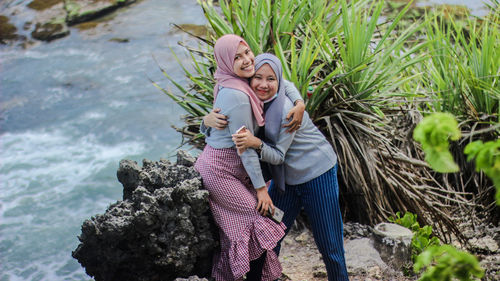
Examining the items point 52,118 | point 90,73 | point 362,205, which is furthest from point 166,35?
point 362,205

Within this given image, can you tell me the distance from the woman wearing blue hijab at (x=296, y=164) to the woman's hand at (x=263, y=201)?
0.11m

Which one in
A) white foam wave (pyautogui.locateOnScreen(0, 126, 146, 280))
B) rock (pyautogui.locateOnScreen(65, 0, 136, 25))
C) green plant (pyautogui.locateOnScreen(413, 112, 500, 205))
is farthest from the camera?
rock (pyautogui.locateOnScreen(65, 0, 136, 25))

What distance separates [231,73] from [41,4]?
1086cm

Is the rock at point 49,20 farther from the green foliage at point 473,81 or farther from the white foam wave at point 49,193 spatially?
the green foliage at point 473,81

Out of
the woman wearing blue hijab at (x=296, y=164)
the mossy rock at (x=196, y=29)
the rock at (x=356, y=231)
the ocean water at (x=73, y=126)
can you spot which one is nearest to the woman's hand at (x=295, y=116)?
the woman wearing blue hijab at (x=296, y=164)

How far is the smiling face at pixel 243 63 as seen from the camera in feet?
9.43

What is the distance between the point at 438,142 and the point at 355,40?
293 centimetres

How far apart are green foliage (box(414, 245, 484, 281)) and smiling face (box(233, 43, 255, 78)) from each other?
1.55 meters

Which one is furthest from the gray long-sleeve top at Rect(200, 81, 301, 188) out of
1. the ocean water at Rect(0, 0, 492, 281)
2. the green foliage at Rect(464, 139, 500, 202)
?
the ocean water at Rect(0, 0, 492, 281)

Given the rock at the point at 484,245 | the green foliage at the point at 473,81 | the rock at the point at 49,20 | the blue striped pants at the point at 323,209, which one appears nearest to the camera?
the blue striped pants at the point at 323,209

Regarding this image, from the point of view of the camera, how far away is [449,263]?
155 centimetres

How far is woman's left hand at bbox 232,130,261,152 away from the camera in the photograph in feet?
9.29

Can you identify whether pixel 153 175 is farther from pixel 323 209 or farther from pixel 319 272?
pixel 319 272

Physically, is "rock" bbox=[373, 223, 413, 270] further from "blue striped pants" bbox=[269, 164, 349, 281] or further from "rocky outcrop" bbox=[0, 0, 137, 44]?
"rocky outcrop" bbox=[0, 0, 137, 44]
